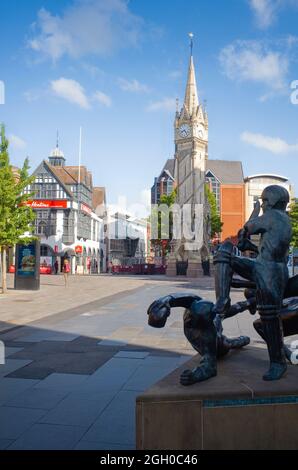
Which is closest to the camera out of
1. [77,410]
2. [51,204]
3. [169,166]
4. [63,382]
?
[77,410]

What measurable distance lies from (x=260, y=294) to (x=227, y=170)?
77.5 meters

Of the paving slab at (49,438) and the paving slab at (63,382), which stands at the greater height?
the paving slab at (49,438)

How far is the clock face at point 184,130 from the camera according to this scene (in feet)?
176

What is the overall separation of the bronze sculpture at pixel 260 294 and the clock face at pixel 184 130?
50455 mm

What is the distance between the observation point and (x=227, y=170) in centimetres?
7962

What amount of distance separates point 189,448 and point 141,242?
102581 millimetres

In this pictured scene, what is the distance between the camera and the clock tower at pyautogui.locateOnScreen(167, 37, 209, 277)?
49.8 m

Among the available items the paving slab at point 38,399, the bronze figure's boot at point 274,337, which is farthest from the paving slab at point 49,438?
the bronze figure's boot at point 274,337

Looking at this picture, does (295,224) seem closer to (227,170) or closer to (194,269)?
(194,269)

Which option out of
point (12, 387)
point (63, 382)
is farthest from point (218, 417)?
point (12, 387)

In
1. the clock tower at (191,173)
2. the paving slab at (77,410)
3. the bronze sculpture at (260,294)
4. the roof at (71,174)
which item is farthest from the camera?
the roof at (71,174)

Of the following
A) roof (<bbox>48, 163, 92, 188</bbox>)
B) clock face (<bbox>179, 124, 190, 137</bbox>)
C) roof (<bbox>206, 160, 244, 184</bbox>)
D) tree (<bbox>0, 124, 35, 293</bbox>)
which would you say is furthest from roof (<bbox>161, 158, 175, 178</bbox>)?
tree (<bbox>0, 124, 35, 293</bbox>)

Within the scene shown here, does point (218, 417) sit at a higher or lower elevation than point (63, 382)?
higher

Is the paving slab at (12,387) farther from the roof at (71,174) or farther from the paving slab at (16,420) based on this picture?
the roof at (71,174)
